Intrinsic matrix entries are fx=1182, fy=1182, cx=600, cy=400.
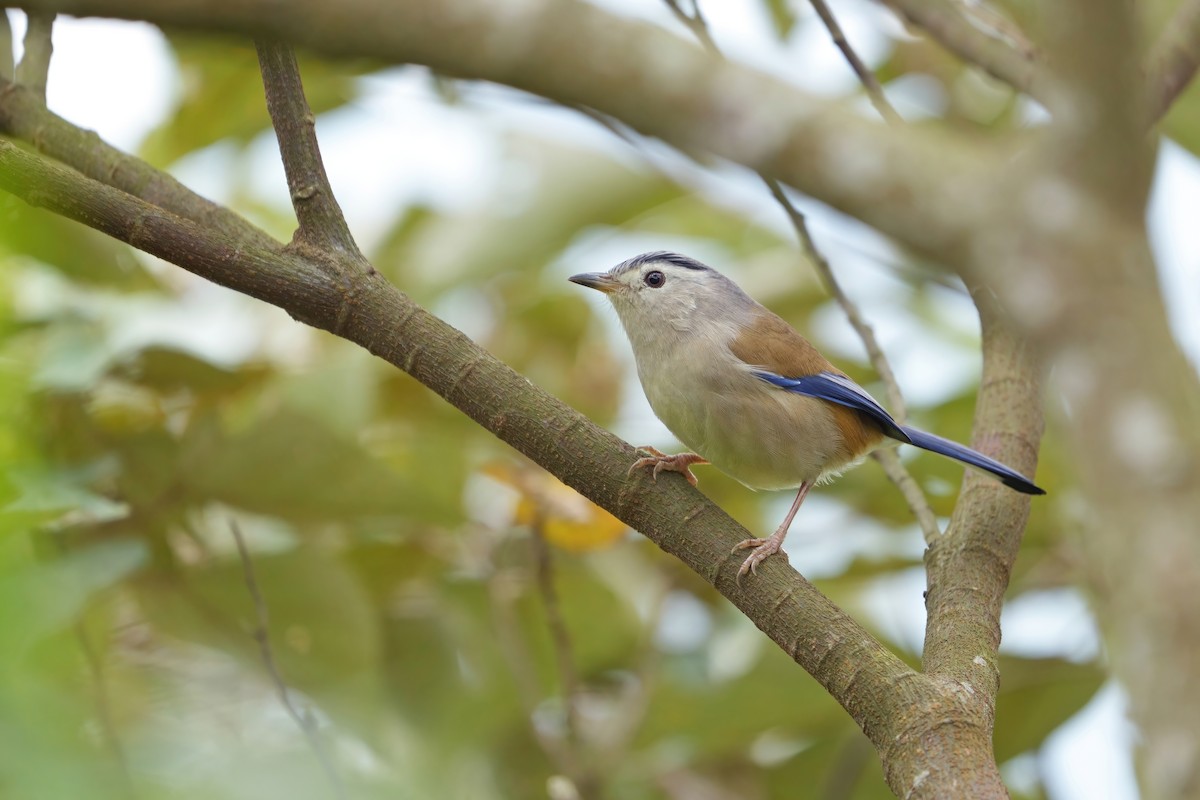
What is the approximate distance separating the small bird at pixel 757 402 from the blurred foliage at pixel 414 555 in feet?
1.03

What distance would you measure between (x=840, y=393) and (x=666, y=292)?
73cm

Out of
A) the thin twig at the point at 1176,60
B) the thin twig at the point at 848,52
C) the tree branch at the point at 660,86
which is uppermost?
the thin twig at the point at 1176,60

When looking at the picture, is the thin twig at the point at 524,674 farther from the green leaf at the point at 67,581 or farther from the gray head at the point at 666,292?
the green leaf at the point at 67,581

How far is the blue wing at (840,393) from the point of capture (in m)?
3.43

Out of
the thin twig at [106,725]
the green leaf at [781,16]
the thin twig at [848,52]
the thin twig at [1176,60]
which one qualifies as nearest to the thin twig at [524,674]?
the thin twig at [106,725]

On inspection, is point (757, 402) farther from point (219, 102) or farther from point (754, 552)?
point (219, 102)

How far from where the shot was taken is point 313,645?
134 inches

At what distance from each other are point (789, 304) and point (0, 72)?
2.75 meters

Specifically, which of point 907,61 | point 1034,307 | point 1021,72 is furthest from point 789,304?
point 1034,307

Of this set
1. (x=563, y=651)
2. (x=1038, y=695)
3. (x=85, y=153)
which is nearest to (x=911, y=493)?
(x=1038, y=695)

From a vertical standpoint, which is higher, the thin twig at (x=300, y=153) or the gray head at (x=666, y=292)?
the gray head at (x=666, y=292)

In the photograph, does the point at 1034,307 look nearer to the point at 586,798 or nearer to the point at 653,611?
the point at 586,798

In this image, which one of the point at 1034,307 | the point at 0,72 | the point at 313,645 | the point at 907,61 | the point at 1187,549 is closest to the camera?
the point at 1187,549

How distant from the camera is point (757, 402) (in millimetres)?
3402
